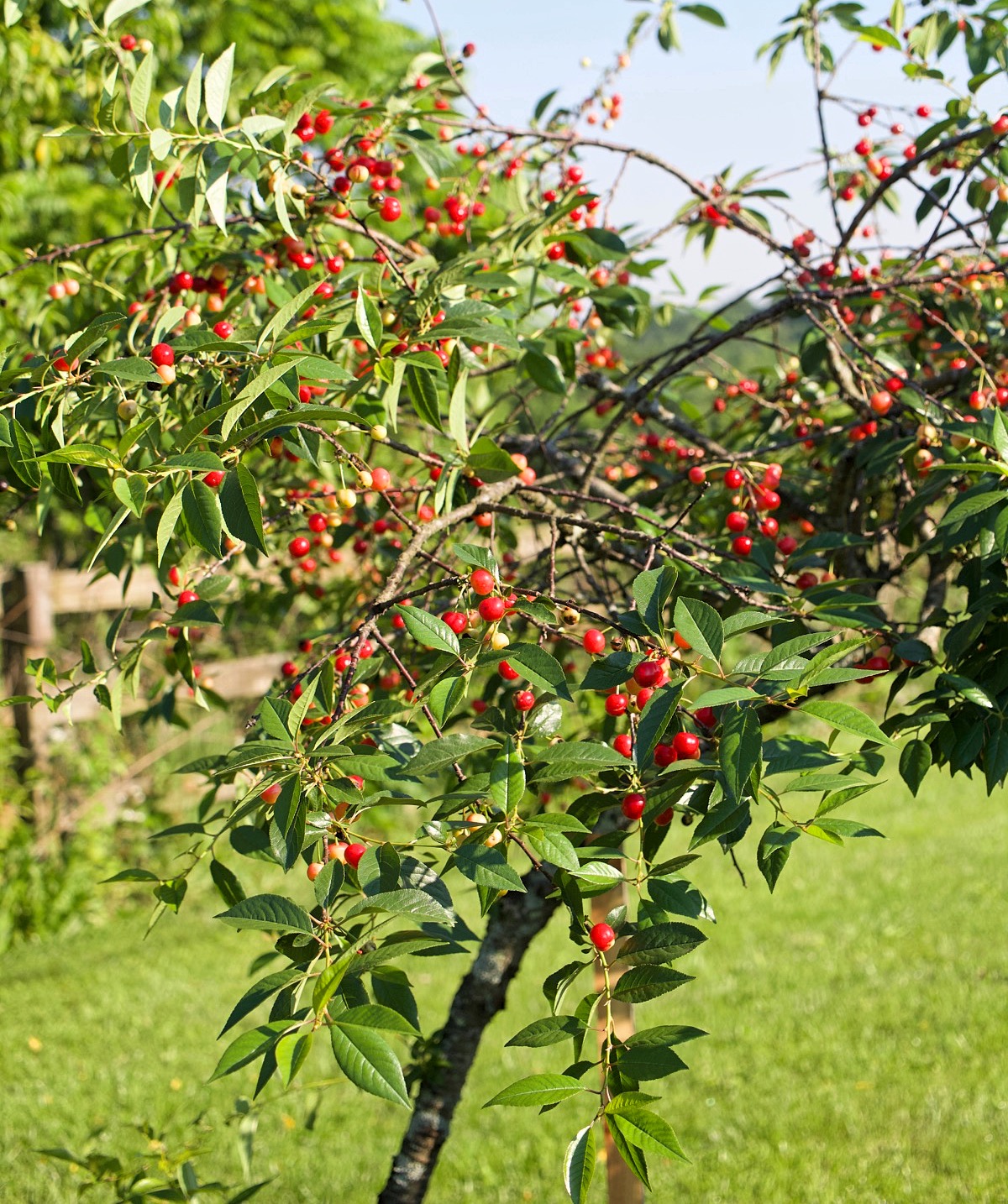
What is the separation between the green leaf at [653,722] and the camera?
85 cm

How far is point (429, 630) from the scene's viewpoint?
920 mm

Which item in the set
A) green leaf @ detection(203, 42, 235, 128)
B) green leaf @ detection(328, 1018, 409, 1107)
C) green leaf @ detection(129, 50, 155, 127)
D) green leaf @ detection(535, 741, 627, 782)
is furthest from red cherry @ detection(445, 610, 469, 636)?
green leaf @ detection(129, 50, 155, 127)

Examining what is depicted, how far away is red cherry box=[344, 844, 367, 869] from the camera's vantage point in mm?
930

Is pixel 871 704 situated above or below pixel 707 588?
above

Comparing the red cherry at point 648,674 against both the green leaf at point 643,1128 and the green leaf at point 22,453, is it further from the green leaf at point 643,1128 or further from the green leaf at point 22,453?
the green leaf at point 22,453

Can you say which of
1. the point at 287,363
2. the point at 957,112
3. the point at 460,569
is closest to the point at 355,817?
the point at 287,363

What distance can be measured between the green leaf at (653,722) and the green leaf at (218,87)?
769mm

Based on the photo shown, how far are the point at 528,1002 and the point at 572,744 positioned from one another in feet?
10.6

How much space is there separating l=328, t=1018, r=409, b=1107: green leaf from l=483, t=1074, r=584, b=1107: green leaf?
Answer: 104mm

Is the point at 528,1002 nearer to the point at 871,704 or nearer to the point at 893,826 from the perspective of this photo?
the point at 893,826

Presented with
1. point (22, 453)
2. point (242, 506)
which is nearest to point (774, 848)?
point (242, 506)

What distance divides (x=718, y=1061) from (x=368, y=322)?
9.48 feet

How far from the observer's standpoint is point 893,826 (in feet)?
18.1

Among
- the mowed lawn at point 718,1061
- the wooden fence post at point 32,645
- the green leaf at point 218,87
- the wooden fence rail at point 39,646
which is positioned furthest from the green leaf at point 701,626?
the wooden fence post at point 32,645
